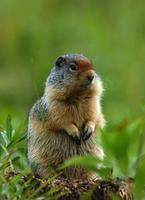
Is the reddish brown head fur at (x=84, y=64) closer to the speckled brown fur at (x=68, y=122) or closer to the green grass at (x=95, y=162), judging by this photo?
the speckled brown fur at (x=68, y=122)

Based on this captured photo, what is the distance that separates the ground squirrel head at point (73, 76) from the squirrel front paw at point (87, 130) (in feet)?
0.91

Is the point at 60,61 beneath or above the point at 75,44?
beneath

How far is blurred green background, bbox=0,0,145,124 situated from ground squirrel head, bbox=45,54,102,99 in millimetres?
3682

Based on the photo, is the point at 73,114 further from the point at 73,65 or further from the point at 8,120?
the point at 8,120

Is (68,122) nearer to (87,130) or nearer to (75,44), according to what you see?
(87,130)

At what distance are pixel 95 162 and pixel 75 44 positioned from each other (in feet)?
34.3

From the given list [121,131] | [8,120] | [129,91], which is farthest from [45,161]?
[129,91]

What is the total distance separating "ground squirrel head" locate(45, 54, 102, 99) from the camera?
7602mm

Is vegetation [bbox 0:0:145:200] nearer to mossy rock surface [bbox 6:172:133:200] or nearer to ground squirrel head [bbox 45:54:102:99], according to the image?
ground squirrel head [bbox 45:54:102:99]

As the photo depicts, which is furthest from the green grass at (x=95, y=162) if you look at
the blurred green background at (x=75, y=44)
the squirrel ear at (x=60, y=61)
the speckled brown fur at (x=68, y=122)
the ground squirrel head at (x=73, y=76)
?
the blurred green background at (x=75, y=44)

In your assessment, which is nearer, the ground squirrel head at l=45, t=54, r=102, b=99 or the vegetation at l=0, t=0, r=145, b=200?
the ground squirrel head at l=45, t=54, r=102, b=99

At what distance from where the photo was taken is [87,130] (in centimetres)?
Result: 757

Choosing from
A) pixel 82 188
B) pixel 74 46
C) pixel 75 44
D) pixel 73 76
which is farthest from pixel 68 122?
pixel 75 44

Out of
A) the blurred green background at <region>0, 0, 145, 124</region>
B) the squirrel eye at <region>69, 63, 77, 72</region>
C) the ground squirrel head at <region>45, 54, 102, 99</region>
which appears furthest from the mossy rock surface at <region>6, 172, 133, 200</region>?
the blurred green background at <region>0, 0, 145, 124</region>
